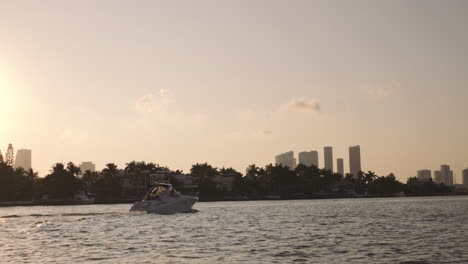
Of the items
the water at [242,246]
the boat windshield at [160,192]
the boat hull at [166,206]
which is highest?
the boat windshield at [160,192]

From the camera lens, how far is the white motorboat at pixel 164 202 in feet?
295

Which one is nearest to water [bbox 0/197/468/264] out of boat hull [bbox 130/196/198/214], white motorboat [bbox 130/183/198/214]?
boat hull [bbox 130/196/198/214]

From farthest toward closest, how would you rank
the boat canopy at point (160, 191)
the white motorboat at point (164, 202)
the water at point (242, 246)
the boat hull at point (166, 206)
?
the boat canopy at point (160, 191), the white motorboat at point (164, 202), the boat hull at point (166, 206), the water at point (242, 246)

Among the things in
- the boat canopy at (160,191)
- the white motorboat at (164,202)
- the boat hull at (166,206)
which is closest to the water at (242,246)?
the boat hull at (166,206)

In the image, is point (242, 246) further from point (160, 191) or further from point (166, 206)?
point (160, 191)

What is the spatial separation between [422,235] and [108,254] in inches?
1005

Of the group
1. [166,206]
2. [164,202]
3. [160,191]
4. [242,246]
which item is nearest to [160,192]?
[160,191]

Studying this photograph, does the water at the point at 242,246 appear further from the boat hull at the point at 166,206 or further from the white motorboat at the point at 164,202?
the white motorboat at the point at 164,202

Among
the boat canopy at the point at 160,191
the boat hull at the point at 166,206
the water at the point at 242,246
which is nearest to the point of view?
the water at the point at 242,246

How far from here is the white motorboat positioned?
295 ft

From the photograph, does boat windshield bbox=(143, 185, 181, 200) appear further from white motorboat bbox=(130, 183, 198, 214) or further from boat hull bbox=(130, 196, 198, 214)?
boat hull bbox=(130, 196, 198, 214)

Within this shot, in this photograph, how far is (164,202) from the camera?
89.7m

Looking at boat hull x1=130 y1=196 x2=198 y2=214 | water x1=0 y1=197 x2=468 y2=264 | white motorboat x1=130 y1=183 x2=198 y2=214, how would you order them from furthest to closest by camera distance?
white motorboat x1=130 y1=183 x2=198 y2=214, boat hull x1=130 y1=196 x2=198 y2=214, water x1=0 y1=197 x2=468 y2=264

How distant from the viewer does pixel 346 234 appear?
50156 millimetres
